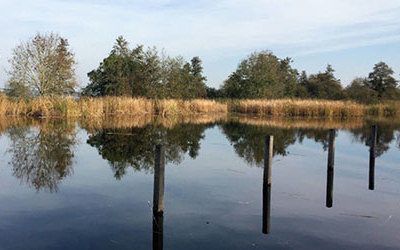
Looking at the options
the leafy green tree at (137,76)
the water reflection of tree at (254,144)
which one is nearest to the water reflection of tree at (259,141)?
the water reflection of tree at (254,144)

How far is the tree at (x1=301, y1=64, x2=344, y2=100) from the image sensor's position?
7461 cm

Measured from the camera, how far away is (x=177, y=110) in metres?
44.5

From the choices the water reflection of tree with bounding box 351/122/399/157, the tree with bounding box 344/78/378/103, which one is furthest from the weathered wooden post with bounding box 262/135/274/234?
the tree with bounding box 344/78/378/103

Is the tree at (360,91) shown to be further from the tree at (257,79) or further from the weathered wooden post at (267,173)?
the weathered wooden post at (267,173)

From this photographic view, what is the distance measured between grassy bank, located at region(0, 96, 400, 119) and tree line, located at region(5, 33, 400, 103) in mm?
2522

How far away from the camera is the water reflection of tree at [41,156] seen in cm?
1209

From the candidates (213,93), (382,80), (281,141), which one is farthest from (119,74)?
(382,80)

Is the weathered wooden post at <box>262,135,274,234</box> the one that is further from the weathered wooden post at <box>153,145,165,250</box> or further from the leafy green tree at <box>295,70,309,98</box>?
the leafy green tree at <box>295,70,309,98</box>

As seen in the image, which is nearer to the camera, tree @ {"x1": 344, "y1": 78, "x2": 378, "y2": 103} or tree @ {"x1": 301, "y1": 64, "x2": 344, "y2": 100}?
tree @ {"x1": 344, "y1": 78, "x2": 378, "y2": 103}

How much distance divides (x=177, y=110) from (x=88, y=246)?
37.8m

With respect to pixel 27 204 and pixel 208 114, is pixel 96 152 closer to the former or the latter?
pixel 27 204

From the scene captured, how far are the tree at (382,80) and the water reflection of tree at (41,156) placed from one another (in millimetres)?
58749

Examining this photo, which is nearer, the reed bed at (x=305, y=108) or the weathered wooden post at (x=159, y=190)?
the weathered wooden post at (x=159, y=190)

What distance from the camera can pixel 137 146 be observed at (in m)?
18.9
